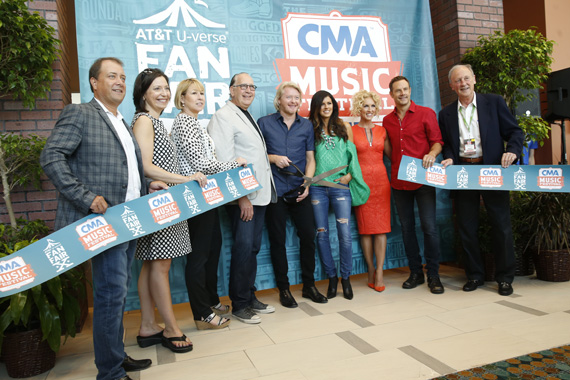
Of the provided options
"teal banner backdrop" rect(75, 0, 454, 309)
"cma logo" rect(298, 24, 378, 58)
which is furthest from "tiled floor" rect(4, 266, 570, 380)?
"cma logo" rect(298, 24, 378, 58)

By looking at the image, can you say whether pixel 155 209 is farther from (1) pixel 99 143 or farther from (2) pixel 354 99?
(2) pixel 354 99

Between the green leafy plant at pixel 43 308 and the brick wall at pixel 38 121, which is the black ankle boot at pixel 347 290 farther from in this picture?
the brick wall at pixel 38 121

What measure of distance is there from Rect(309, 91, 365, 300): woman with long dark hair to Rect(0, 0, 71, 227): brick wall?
192 centimetres

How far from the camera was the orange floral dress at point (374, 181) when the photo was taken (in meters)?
3.49

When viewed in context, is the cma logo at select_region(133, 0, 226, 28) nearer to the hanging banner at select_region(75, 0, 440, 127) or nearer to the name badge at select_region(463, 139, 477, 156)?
the hanging banner at select_region(75, 0, 440, 127)

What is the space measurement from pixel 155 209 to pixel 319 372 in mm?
1172

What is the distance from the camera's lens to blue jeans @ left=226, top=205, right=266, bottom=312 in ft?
9.35

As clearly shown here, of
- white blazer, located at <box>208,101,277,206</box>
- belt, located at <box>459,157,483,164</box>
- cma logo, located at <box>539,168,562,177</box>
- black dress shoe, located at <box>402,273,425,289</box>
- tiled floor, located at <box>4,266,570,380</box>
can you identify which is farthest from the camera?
black dress shoe, located at <box>402,273,425,289</box>

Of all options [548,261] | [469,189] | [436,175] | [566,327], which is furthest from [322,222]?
[548,261]

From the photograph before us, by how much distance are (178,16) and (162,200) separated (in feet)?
5.96

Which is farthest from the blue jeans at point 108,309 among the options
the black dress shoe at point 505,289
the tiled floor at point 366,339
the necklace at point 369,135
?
the black dress shoe at point 505,289

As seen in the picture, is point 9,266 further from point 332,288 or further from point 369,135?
point 369,135

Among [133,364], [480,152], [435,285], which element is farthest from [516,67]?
[133,364]

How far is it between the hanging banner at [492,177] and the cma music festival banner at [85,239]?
1.86m
